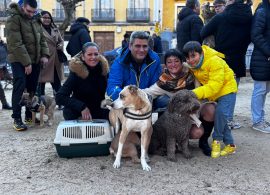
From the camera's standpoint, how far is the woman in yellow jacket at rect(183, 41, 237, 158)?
3.81 metres

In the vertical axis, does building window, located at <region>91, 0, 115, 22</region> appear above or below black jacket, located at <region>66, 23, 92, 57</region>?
above

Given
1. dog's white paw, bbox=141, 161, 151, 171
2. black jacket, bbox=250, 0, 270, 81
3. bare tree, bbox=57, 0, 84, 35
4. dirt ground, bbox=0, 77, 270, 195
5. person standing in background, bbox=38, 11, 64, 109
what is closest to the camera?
dirt ground, bbox=0, 77, 270, 195

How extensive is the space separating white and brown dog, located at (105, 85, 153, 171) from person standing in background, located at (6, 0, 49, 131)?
2.27 meters

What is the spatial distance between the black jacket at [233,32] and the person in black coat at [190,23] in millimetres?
658

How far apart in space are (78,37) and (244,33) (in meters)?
3.15

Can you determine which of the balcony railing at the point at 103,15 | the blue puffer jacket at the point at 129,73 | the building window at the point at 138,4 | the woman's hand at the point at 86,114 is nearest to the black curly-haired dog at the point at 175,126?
the blue puffer jacket at the point at 129,73

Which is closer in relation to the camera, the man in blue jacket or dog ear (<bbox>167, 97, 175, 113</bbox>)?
dog ear (<bbox>167, 97, 175, 113</bbox>)

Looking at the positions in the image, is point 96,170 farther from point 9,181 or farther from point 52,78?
point 52,78

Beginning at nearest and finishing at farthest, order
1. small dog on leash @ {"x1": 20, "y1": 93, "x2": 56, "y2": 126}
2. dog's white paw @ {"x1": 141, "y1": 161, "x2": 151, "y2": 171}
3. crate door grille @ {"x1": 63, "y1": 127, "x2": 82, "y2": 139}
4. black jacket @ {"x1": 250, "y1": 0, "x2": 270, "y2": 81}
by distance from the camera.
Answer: dog's white paw @ {"x1": 141, "y1": 161, "x2": 151, "y2": 171} < crate door grille @ {"x1": 63, "y1": 127, "x2": 82, "y2": 139} < black jacket @ {"x1": 250, "y1": 0, "x2": 270, "y2": 81} < small dog on leash @ {"x1": 20, "y1": 93, "x2": 56, "y2": 126}

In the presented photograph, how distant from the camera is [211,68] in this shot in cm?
383

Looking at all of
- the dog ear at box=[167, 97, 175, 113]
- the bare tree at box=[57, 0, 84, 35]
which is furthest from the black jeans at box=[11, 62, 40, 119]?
the bare tree at box=[57, 0, 84, 35]

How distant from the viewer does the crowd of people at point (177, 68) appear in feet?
13.0

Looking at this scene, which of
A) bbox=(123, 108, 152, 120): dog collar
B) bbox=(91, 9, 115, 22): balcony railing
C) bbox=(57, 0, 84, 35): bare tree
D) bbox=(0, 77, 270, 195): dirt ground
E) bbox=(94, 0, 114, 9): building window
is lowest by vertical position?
bbox=(0, 77, 270, 195): dirt ground

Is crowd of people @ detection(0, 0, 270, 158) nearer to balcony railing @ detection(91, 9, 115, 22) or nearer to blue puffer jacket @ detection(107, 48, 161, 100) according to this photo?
blue puffer jacket @ detection(107, 48, 161, 100)
